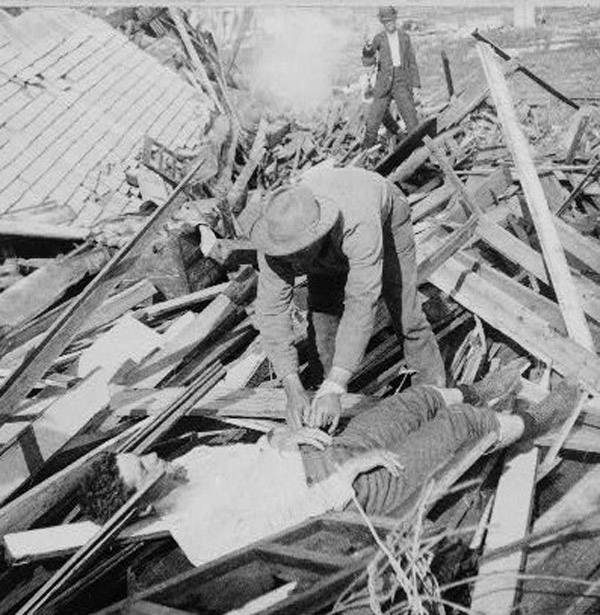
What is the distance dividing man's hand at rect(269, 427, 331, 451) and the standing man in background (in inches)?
284

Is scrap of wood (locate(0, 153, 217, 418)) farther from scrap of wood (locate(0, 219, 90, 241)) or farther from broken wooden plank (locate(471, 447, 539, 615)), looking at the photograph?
scrap of wood (locate(0, 219, 90, 241))

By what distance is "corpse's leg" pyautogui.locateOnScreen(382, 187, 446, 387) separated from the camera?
428cm

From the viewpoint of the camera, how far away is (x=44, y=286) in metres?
5.90

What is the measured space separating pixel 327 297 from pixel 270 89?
46.2 ft

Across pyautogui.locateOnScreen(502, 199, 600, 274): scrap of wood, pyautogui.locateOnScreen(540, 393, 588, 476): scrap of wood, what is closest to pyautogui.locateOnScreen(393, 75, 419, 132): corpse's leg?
pyautogui.locateOnScreen(502, 199, 600, 274): scrap of wood

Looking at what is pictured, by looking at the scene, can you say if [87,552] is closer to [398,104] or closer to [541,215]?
[541,215]

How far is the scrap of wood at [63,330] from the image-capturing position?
3.09 m

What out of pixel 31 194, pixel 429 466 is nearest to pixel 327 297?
pixel 429 466

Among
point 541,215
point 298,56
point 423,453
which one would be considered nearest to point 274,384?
point 423,453

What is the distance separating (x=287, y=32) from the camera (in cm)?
2788

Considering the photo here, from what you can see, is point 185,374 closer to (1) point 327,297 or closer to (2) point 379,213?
(1) point 327,297

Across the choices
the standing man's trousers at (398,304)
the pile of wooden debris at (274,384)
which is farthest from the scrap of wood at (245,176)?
the standing man's trousers at (398,304)

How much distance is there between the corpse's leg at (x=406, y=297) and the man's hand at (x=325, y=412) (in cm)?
129

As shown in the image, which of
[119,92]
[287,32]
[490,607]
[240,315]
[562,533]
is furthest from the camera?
[287,32]
